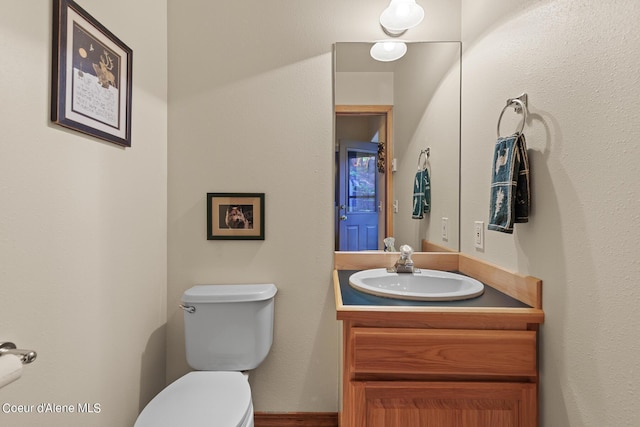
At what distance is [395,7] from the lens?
152cm

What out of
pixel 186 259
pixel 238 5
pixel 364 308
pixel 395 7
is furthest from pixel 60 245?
pixel 395 7

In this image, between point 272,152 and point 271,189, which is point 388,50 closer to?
point 272,152

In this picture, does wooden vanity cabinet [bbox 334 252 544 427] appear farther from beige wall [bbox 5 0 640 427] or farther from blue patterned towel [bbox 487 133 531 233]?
blue patterned towel [bbox 487 133 531 233]

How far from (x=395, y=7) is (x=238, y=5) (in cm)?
81

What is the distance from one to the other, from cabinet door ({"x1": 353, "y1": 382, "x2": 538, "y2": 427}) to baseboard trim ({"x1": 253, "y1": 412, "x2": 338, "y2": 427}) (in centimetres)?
76

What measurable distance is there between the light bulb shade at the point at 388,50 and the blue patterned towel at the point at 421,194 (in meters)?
0.62

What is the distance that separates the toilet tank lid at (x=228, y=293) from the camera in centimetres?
140

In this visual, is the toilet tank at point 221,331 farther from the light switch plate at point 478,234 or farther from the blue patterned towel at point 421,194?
the light switch plate at point 478,234

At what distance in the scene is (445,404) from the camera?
962mm

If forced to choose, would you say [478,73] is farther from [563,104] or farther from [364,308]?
[364,308]

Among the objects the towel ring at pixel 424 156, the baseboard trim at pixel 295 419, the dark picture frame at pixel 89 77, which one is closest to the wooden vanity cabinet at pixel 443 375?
the baseboard trim at pixel 295 419

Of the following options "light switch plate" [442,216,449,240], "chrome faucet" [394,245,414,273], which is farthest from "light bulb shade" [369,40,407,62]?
"chrome faucet" [394,245,414,273]

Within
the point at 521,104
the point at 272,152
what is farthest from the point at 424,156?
the point at 272,152

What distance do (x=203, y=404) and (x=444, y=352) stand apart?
2.78 ft
